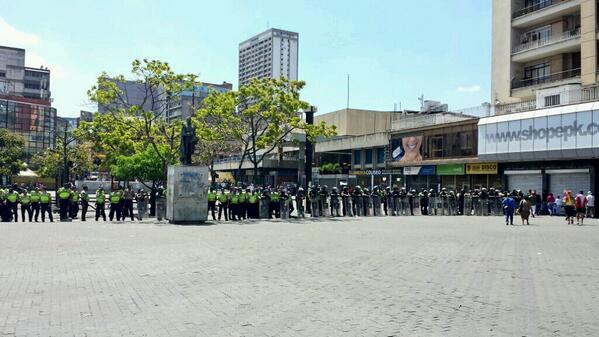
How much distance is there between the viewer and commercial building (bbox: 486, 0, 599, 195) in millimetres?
32750

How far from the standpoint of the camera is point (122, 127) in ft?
97.4

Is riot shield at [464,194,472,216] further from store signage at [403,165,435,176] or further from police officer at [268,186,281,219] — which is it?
police officer at [268,186,281,219]

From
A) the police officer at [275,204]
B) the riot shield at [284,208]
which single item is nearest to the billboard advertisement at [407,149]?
the riot shield at [284,208]

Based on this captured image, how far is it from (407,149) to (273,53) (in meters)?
105

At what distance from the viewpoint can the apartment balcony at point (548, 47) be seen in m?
38.2

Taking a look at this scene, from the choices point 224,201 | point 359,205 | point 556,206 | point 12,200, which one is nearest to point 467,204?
point 556,206

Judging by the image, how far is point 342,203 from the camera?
3109cm

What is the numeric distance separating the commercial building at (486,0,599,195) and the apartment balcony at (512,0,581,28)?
0.20ft

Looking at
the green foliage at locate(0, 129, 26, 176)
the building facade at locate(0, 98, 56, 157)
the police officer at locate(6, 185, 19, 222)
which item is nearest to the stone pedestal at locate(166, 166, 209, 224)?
the police officer at locate(6, 185, 19, 222)

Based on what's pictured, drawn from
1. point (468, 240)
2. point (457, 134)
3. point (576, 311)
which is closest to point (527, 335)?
point (576, 311)

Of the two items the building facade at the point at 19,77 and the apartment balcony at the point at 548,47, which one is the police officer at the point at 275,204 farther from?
the building facade at the point at 19,77

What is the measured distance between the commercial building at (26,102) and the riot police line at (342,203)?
7630 cm

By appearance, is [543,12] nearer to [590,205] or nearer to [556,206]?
[556,206]

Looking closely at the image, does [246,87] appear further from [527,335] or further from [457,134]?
[527,335]
